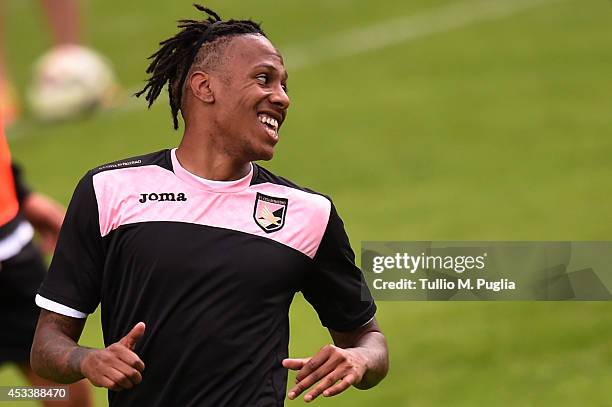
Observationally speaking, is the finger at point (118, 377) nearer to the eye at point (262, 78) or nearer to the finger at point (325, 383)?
the finger at point (325, 383)

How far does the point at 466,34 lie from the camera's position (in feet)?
52.4

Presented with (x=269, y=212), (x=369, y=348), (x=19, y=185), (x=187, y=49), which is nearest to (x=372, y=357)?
(x=369, y=348)

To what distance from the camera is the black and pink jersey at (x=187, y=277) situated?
14.9 feet

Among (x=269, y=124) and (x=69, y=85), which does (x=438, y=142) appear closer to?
(x=69, y=85)

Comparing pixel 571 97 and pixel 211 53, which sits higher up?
pixel 571 97

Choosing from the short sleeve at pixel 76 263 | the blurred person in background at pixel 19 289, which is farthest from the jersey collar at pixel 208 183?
the blurred person in background at pixel 19 289

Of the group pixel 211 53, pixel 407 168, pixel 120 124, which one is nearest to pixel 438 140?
pixel 407 168

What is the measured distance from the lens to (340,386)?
4305mm

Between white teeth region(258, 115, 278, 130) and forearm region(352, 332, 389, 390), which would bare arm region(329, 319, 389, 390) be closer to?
forearm region(352, 332, 389, 390)

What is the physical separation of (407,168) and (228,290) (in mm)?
8176

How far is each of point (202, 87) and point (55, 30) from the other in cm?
938

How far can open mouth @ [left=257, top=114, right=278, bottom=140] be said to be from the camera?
463 centimetres

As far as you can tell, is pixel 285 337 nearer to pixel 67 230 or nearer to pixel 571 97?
pixel 67 230

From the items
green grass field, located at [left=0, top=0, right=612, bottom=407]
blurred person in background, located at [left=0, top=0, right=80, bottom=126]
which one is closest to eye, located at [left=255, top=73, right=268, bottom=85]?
green grass field, located at [left=0, top=0, right=612, bottom=407]
